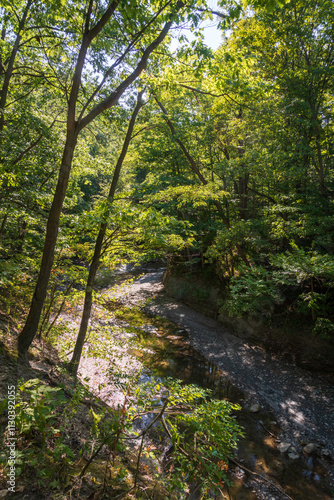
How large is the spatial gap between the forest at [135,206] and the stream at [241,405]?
499 mm

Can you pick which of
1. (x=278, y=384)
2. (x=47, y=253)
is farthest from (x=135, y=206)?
(x=278, y=384)

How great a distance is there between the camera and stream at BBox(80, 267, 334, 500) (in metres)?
4.93

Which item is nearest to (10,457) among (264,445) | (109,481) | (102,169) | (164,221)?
(109,481)

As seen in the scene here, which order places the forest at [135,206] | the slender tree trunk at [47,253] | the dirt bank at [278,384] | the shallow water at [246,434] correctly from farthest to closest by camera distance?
the dirt bank at [278,384]
the shallow water at [246,434]
the slender tree trunk at [47,253]
the forest at [135,206]

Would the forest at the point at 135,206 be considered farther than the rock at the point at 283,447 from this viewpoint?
No

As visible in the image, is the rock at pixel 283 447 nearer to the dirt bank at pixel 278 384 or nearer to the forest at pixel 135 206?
the dirt bank at pixel 278 384

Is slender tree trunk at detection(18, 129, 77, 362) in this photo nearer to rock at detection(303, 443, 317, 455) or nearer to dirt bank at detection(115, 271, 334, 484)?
dirt bank at detection(115, 271, 334, 484)

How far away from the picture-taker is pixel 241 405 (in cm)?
735

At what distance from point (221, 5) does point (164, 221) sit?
3679 millimetres

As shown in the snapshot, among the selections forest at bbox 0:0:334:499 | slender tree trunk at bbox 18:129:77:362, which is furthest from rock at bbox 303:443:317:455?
slender tree trunk at bbox 18:129:77:362

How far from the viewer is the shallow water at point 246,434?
486 centimetres

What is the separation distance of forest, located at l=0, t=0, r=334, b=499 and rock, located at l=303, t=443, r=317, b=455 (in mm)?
1397

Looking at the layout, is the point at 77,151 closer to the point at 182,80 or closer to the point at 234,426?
the point at 182,80

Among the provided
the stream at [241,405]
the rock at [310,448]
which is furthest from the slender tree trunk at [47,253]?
the rock at [310,448]
